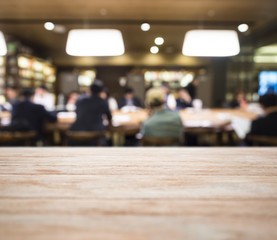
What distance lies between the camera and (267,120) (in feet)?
10.1

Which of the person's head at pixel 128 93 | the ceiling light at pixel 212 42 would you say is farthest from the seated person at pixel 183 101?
the ceiling light at pixel 212 42

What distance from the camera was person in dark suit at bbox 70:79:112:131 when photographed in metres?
3.57

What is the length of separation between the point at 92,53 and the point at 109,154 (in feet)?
7.98

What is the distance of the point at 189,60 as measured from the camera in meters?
11.3

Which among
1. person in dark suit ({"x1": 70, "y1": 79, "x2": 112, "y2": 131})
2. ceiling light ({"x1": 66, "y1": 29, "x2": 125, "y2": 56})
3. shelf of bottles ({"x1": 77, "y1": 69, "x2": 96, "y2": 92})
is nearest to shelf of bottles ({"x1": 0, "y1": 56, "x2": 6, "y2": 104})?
shelf of bottles ({"x1": 77, "y1": 69, "x2": 96, "y2": 92})

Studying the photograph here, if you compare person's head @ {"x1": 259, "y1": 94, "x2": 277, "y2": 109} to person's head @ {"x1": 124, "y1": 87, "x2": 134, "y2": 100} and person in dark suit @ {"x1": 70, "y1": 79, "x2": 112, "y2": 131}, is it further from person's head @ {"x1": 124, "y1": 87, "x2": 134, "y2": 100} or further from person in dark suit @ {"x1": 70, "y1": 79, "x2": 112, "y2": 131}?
person's head @ {"x1": 124, "y1": 87, "x2": 134, "y2": 100}

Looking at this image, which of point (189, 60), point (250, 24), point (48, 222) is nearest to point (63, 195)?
point (48, 222)

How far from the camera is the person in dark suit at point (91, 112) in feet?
11.7

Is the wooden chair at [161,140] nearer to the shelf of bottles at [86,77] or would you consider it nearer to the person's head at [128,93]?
the person's head at [128,93]

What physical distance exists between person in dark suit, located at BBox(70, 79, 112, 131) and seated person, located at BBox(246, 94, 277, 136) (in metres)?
1.82

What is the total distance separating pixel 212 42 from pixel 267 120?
1046mm

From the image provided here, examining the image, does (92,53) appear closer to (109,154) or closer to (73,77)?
(109,154)

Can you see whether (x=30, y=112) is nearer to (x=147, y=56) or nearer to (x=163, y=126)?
(x=163, y=126)

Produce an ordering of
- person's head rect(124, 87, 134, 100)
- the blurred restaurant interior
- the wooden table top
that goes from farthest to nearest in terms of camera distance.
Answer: person's head rect(124, 87, 134, 100)
the blurred restaurant interior
the wooden table top
